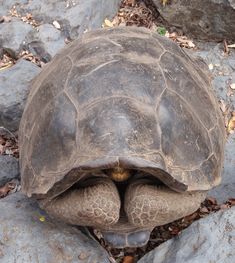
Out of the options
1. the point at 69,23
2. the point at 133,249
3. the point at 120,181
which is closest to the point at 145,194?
the point at 120,181

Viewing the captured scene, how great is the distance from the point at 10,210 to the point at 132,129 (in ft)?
3.16

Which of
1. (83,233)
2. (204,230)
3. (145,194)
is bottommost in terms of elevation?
(83,233)

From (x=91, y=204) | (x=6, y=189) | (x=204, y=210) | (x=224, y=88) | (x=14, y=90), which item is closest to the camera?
(x=91, y=204)

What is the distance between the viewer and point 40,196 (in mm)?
2877

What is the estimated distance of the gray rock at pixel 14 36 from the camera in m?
4.50

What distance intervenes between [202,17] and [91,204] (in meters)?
2.49

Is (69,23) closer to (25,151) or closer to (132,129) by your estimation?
(25,151)

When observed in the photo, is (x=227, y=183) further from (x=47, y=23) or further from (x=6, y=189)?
(x=47, y=23)

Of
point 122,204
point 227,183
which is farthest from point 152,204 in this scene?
point 227,183

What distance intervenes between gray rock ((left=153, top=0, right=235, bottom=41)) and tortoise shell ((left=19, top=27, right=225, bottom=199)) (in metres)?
1.47

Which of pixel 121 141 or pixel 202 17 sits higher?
pixel 121 141

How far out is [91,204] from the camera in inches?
107

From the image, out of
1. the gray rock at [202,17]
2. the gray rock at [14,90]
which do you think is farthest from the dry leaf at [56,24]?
the gray rock at [202,17]

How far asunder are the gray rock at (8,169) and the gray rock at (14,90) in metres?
0.30
